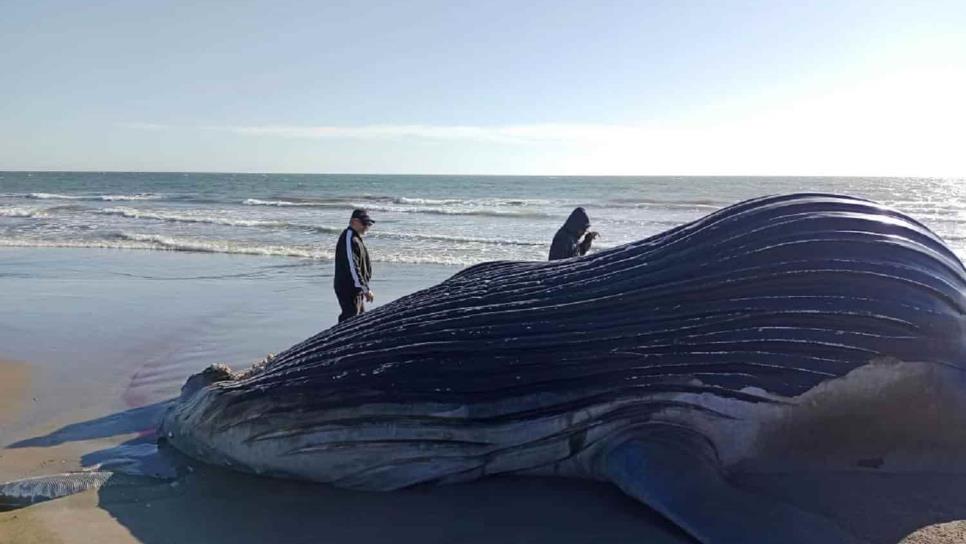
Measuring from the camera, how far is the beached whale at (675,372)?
173 inches

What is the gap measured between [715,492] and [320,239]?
22908 mm

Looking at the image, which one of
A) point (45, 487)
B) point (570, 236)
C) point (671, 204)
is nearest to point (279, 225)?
point (570, 236)

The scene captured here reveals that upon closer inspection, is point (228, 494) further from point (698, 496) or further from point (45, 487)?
point (698, 496)

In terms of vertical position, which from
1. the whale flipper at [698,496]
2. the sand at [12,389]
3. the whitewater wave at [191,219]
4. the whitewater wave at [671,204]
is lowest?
the sand at [12,389]

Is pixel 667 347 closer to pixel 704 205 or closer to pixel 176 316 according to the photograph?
pixel 176 316

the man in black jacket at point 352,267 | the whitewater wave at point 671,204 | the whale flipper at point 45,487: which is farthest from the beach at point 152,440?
the whitewater wave at point 671,204

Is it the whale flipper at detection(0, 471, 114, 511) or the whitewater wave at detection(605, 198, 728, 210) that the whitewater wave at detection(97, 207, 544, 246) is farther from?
the whitewater wave at detection(605, 198, 728, 210)

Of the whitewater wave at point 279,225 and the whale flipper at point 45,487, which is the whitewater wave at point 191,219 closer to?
the whitewater wave at point 279,225

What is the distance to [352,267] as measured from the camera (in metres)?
9.20

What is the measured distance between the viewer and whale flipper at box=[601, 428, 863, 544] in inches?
153

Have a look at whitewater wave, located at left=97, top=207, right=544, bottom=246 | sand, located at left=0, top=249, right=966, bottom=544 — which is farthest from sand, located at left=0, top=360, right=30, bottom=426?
whitewater wave, located at left=97, top=207, right=544, bottom=246

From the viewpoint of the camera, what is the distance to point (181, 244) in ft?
76.9

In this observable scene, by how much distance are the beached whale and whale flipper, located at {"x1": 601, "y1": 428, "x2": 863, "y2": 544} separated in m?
0.01

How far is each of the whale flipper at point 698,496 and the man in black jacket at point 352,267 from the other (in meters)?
5.10
